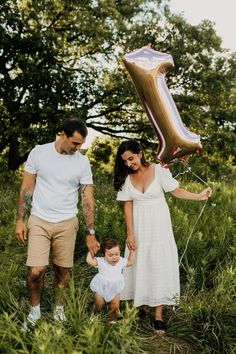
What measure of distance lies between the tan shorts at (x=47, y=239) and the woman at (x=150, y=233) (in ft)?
1.82

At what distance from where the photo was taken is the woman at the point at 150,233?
4551 mm

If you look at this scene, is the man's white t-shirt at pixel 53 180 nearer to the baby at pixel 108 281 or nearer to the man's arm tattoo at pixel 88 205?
the man's arm tattoo at pixel 88 205

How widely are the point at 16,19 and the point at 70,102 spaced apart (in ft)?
9.11

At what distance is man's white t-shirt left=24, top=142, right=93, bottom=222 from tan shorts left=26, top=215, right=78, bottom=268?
0.06 metres

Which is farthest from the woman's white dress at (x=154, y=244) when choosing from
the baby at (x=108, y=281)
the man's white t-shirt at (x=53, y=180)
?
the man's white t-shirt at (x=53, y=180)

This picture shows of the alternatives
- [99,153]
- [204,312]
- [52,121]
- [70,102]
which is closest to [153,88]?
[204,312]

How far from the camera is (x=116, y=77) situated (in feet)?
51.4

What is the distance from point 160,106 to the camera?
4508 millimetres

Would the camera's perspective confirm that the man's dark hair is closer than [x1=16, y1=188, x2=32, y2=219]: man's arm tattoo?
Yes

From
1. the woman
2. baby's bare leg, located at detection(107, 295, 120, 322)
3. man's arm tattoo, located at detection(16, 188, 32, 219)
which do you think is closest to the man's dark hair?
the woman

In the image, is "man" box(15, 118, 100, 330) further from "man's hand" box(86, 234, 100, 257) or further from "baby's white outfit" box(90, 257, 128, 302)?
"baby's white outfit" box(90, 257, 128, 302)

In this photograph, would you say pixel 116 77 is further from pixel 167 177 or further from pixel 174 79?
pixel 167 177

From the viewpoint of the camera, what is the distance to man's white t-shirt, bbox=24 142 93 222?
4.31 meters

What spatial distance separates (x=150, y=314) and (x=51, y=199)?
1.59 m
